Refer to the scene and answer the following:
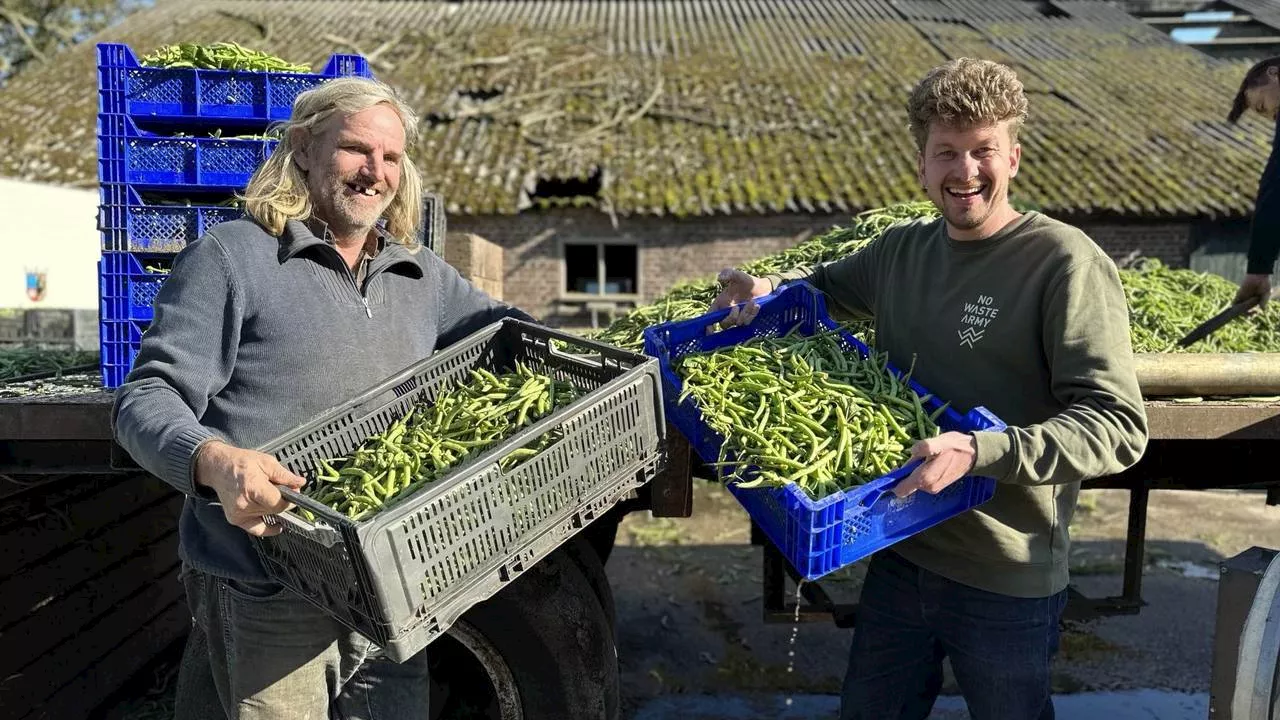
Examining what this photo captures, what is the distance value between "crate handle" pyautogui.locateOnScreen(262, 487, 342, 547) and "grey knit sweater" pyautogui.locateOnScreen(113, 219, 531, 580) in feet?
0.79

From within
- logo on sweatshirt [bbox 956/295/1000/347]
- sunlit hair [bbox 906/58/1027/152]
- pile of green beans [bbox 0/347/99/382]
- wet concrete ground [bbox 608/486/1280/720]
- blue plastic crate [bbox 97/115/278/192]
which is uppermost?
sunlit hair [bbox 906/58/1027/152]

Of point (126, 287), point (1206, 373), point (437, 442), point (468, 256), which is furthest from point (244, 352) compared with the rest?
point (1206, 373)

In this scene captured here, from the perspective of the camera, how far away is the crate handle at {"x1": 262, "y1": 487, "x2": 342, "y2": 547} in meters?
1.73

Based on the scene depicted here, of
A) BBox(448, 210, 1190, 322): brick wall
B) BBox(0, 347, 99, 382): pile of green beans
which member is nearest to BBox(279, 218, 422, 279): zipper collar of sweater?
BBox(0, 347, 99, 382): pile of green beans

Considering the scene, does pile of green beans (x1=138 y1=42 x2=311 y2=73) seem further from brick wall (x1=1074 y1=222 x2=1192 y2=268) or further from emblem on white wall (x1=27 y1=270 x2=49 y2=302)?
brick wall (x1=1074 y1=222 x2=1192 y2=268)

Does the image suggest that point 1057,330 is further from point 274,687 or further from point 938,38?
point 938,38

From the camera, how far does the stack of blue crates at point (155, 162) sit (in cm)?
310

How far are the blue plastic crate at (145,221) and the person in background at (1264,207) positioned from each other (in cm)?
453

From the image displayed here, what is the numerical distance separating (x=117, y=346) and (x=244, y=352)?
4.58 feet

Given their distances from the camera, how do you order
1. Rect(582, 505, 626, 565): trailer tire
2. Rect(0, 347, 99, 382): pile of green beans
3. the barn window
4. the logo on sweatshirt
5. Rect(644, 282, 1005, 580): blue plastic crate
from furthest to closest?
the barn window → Rect(0, 347, 99, 382): pile of green beans → Rect(582, 505, 626, 565): trailer tire → the logo on sweatshirt → Rect(644, 282, 1005, 580): blue plastic crate

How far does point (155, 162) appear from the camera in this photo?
3.13 metres

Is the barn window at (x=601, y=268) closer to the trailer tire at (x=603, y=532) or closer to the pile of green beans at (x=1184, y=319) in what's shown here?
the pile of green beans at (x=1184, y=319)

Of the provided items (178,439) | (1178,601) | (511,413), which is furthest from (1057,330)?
(1178,601)

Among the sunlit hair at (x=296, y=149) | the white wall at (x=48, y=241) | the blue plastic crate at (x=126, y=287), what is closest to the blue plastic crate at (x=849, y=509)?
the sunlit hair at (x=296, y=149)
